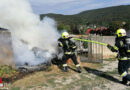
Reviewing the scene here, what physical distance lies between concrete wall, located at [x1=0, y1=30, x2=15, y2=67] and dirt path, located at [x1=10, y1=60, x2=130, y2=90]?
1179 millimetres

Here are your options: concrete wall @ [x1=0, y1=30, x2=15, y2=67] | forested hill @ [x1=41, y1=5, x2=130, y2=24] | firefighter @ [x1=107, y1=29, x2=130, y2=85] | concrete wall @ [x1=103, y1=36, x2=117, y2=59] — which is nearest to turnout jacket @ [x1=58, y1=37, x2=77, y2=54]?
firefighter @ [x1=107, y1=29, x2=130, y2=85]

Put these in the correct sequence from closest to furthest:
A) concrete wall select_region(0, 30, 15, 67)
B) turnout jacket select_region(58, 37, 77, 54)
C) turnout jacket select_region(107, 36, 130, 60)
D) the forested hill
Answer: turnout jacket select_region(107, 36, 130, 60)
concrete wall select_region(0, 30, 15, 67)
turnout jacket select_region(58, 37, 77, 54)
the forested hill

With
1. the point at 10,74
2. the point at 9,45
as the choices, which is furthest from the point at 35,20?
the point at 10,74

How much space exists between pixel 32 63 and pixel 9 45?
1.32m

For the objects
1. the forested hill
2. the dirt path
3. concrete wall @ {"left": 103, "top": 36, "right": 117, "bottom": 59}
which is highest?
the forested hill

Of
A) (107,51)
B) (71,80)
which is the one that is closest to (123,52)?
(71,80)

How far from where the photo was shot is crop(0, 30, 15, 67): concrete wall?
5498 mm

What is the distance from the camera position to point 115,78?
539cm

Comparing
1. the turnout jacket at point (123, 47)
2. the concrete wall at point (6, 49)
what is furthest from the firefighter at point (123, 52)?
the concrete wall at point (6, 49)

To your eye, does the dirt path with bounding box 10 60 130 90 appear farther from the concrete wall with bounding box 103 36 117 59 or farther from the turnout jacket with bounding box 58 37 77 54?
the concrete wall with bounding box 103 36 117 59

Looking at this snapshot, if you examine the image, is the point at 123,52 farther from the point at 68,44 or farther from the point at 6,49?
the point at 6,49

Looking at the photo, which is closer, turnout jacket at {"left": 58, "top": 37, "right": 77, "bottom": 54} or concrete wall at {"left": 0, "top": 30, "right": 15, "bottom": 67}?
concrete wall at {"left": 0, "top": 30, "right": 15, "bottom": 67}

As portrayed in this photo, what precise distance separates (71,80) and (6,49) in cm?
306

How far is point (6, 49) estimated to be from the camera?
221 inches
